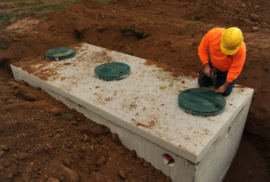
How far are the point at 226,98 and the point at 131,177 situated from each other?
197cm

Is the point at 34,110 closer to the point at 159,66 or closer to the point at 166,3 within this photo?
the point at 159,66

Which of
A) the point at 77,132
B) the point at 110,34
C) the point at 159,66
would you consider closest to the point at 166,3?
the point at 110,34

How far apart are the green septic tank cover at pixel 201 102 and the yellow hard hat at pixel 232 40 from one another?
0.71 meters

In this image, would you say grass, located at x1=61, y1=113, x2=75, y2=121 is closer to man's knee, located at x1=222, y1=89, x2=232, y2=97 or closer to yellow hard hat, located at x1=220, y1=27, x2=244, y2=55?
man's knee, located at x1=222, y1=89, x2=232, y2=97

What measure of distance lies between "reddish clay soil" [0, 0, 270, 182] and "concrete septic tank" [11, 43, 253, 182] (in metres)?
0.26

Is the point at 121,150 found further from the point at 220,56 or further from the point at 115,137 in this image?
the point at 220,56

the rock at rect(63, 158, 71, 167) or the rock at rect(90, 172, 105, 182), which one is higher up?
the rock at rect(63, 158, 71, 167)

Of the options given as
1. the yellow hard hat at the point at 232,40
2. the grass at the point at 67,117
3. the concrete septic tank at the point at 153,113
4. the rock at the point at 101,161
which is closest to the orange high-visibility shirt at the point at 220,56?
the yellow hard hat at the point at 232,40

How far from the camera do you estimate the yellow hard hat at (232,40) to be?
9.54ft

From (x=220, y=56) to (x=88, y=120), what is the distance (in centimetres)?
248

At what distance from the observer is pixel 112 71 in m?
4.24

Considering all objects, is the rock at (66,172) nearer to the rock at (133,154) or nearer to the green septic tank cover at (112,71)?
the rock at (133,154)

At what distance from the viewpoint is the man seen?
296 centimetres

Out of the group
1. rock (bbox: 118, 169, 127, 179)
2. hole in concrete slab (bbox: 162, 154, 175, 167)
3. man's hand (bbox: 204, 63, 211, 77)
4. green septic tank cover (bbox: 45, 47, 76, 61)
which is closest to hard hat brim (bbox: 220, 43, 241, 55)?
man's hand (bbox: 204, 63, 211, 77)
